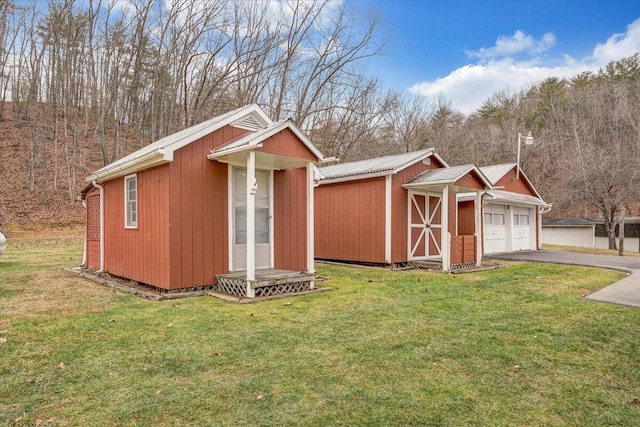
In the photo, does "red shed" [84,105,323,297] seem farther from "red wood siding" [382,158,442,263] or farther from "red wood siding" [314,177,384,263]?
"red wood siding" [382,158,442,263]

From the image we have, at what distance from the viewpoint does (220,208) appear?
7254 mm

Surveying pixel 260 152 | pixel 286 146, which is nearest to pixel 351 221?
pixel 286 146

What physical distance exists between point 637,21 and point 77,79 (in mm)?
30713

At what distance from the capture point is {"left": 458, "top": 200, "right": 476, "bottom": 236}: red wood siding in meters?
14.5

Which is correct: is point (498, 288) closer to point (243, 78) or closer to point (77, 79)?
point (243, 78)

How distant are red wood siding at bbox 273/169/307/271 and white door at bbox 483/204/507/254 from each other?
29.8ft

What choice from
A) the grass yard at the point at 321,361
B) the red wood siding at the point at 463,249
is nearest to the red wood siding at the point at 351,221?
the red wood siding at the point at 463,249

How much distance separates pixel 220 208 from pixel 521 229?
14290mm

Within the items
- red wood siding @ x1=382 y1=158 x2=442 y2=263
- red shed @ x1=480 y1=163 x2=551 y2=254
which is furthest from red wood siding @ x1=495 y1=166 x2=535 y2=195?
red wood siding @ x1=382 y1=158 x2=442 y2=263

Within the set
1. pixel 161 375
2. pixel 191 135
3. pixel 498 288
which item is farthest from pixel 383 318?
pixel 191 135

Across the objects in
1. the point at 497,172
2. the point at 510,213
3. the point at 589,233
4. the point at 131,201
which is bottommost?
the point at 589,233

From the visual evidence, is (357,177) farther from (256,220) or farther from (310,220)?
(256,220)

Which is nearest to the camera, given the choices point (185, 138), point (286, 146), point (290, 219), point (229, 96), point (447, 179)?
point (185, 138)

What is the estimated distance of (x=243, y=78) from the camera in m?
17.8
